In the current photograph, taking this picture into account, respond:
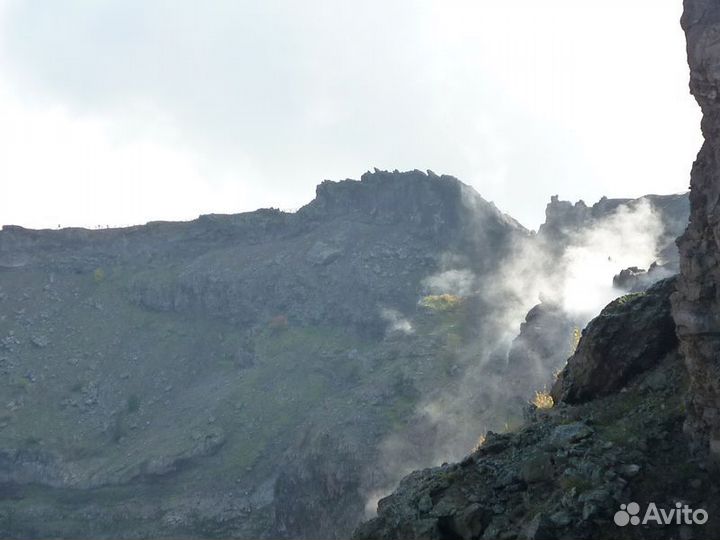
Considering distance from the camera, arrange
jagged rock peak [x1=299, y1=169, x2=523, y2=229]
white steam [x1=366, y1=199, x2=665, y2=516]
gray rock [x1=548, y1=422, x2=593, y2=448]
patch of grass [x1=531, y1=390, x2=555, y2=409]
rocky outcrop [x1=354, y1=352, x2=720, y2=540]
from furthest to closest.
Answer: jagged rock peak [x1=299, y1=169, x2=523, y2=229], white steam [x1=366, y1=199, x2=665, y2=516], patch of grass [x1=531, y1=390, x2=555, y2=409], gray rock [x1=548, y1=422, x2=593, y2=448], rocky outcrop [x1=354, y1=352, x2=720, y2=540]

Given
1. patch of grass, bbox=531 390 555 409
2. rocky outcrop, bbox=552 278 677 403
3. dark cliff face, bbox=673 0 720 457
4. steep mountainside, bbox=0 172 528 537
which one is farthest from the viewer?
steep mountainside, bbox=0 172 528 537

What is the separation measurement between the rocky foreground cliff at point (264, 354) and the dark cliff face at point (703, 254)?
38581mm

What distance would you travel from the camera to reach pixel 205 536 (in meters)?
62.8

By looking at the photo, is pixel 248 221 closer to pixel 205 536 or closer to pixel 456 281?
pixel 456 281

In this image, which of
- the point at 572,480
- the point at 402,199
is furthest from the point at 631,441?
the point at 402,199

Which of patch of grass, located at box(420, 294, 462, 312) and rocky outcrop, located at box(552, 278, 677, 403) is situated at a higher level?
patch of grass, located at box(420, 294, 462, 312)

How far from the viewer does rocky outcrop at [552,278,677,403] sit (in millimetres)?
18984

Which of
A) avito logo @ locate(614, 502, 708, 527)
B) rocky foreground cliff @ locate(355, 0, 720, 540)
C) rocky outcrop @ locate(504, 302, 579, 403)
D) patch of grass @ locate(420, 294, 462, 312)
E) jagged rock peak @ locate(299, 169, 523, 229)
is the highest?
jagged rock peak @ locate(299, 169, 523, 229)

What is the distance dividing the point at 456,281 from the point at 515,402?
3900 cm

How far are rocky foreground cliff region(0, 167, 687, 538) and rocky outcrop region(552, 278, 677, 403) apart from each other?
34.1 meters

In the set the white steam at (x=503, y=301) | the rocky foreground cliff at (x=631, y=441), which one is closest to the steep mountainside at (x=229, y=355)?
the white steam at (x=503, y=301)

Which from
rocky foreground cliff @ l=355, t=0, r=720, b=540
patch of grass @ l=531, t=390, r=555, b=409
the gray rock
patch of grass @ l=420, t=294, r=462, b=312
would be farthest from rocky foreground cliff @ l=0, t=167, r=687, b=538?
the gray rock

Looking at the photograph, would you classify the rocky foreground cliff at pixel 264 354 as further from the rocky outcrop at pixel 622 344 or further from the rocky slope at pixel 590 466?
the rocky slope at pixel 590 466

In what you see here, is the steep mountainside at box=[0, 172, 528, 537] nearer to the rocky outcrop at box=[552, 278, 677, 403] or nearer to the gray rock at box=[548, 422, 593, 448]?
the rocky outcrop at box=[552, 278, 677, 403]
